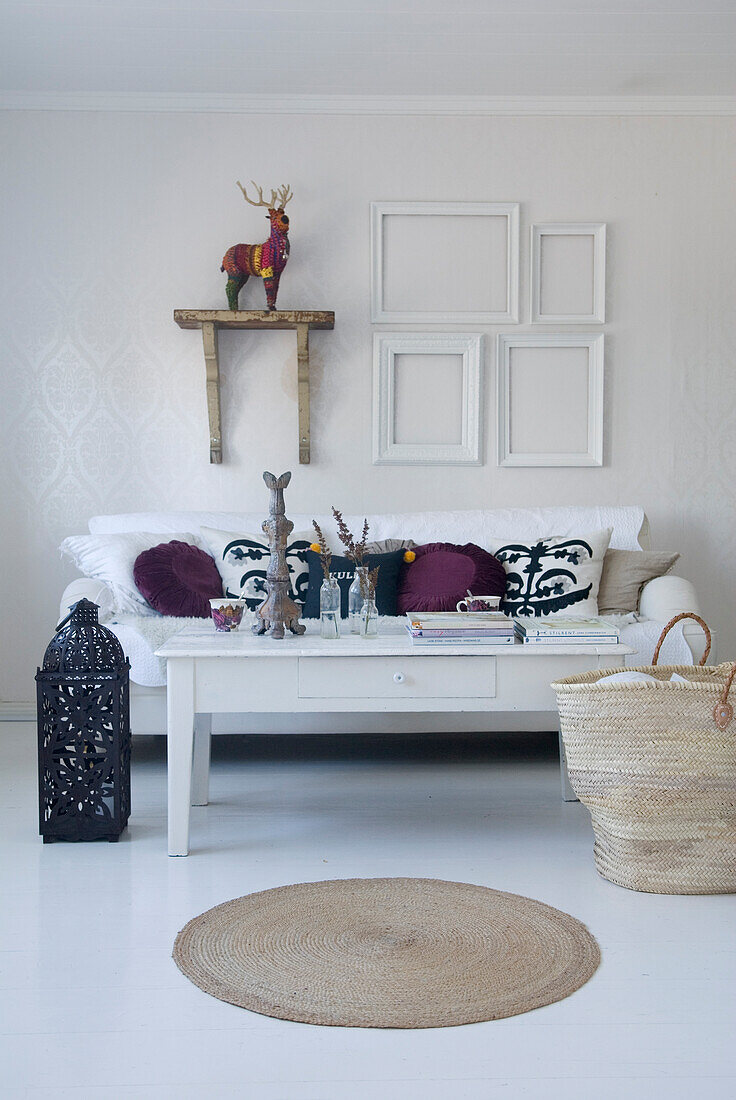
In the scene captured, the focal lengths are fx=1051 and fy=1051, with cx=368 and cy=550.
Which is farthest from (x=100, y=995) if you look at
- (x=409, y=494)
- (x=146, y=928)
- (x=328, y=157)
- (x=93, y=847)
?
(x=328, y=157)

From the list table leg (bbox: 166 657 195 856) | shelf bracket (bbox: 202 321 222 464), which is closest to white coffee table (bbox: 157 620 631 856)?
table leg (bbox: 166 657 195 856)

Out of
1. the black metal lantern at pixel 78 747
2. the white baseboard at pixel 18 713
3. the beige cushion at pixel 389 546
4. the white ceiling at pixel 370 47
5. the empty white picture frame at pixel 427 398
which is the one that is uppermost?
the white ceiling at pixel 370 47

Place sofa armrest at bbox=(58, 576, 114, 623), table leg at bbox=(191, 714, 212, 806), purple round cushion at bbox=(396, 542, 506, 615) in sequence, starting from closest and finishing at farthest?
table leg at bbox=(191, 714, 212, 806) → sofa armrest at bbox=(58, 576, 114, 623) → purple round cushion at bbox=(396, 542, 506, 615)

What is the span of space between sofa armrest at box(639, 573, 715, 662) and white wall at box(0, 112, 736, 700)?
72 centimetres

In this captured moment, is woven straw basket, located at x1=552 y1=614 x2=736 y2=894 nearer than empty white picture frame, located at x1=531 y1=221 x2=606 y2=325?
Yes

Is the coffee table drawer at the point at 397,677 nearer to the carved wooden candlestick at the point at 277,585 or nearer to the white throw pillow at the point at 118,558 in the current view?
the carved wooden candlestick at the point at 277,585

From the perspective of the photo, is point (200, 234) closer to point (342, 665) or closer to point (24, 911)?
point (342, 665)

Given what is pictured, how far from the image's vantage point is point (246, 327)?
413cm

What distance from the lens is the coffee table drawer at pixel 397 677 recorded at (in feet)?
8.16

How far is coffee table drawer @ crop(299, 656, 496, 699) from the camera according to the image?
8.16ft

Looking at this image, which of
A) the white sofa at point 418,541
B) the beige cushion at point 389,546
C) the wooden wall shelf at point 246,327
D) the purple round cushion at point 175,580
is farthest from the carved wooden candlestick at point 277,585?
the wooden wall shelf at point 246,327

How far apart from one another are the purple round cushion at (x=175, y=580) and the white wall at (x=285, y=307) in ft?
2.29

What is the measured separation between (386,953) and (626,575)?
2089 millimetres

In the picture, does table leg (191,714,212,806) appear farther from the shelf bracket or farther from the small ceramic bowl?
the shelf bracket
